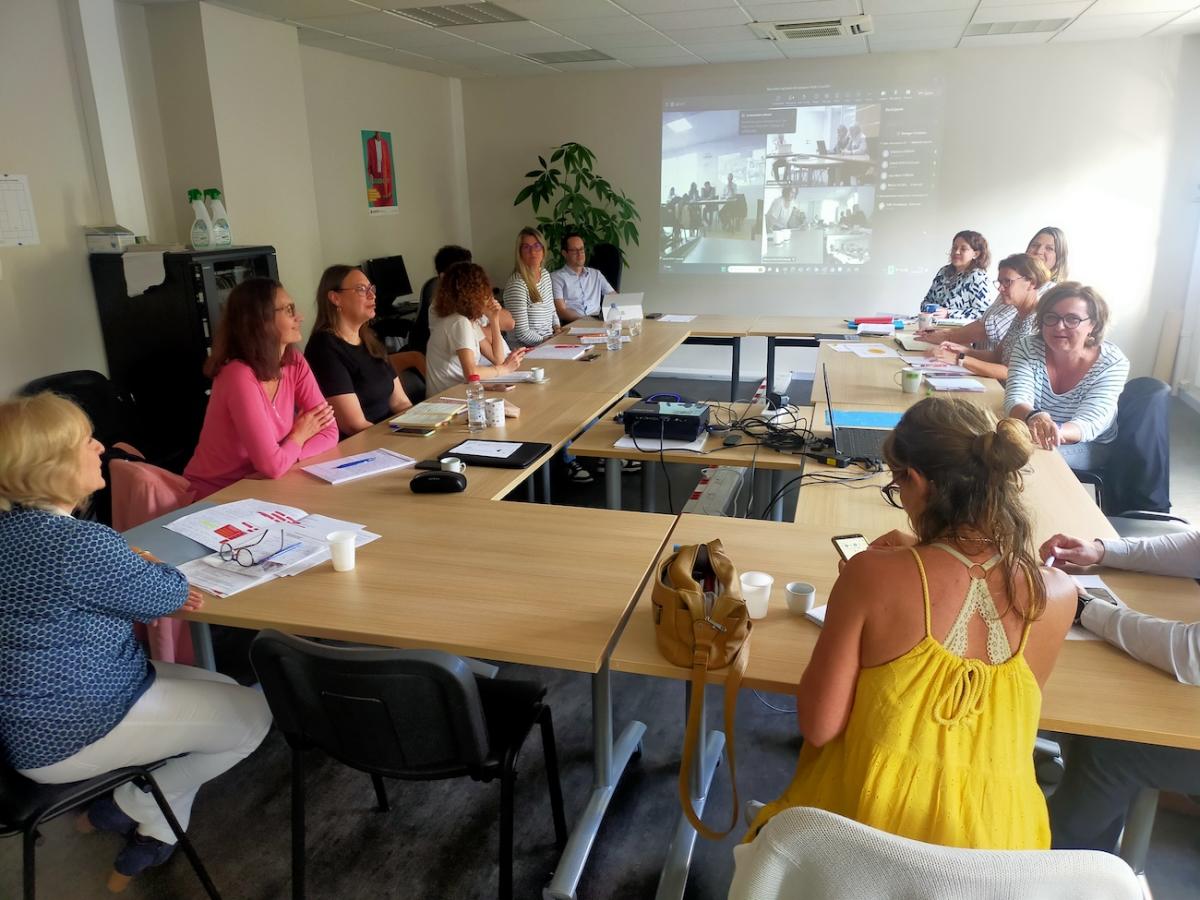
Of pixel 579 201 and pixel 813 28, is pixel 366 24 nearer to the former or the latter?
pixel 579 201

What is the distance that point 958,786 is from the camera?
1236mm

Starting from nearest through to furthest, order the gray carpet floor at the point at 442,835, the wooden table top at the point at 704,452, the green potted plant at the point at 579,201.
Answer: the gray carpet floor at the point at 442,835 < the wooden table top at the point at 704,452 < the green potted plant at the point at 579,201

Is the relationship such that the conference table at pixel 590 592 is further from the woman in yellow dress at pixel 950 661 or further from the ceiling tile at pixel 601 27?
the ceiling tile at pixel 601 27

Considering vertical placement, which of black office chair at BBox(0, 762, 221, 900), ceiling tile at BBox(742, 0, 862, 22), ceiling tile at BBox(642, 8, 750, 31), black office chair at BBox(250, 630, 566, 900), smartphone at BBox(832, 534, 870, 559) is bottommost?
black office chair at BBox(0, 762, 221, 900)

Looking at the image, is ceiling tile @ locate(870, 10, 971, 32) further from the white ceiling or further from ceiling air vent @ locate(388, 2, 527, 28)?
ceiling air vent @ locate(388, 2, 527, 28)

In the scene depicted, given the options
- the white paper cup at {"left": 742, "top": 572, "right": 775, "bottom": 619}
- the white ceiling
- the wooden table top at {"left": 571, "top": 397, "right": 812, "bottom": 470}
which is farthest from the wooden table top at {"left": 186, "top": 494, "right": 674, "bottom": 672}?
the white ceiling

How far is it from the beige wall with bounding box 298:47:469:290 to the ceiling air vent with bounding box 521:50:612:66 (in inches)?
47.4

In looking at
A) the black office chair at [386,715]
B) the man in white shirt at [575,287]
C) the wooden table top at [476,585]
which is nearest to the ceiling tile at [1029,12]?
the man in white shirt at [575,287]

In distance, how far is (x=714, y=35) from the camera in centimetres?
552

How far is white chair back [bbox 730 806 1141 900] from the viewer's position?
95cm

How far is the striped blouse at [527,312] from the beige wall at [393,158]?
1508mm

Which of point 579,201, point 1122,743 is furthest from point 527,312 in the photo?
point 1122,743

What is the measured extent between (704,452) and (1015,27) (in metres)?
4.50

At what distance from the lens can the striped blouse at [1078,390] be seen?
2.92 meters
